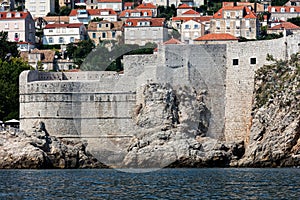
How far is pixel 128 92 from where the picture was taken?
187 ft

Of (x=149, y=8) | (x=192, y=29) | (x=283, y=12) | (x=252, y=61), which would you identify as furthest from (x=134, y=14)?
(x=252, y=61)

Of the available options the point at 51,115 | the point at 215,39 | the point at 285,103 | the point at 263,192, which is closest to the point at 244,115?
the point at 285,103

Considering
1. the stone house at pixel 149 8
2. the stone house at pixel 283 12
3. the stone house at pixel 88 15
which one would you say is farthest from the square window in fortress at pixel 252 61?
the stone house at pixel 88 15

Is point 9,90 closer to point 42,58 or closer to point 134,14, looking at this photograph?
point 42,58

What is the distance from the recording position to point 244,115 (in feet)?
188

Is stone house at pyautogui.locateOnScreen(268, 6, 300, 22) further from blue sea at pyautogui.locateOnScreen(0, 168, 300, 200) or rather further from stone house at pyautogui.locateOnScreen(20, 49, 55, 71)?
blue sea at pyautogui.locateOnScreen(0, 168, 300, 200)

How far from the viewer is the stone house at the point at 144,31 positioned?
309ft

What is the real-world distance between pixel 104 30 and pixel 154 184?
198 ft

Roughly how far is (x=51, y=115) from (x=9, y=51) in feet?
71.7

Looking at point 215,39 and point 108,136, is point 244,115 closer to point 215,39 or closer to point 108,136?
point 108,136

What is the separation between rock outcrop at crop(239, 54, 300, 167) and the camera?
174 feet

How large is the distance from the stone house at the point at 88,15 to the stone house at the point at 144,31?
32.7 feet

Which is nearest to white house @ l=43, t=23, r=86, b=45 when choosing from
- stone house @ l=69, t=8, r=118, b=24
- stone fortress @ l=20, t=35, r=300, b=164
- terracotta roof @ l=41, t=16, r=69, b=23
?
stone house @ l=69, t=8, r=118, b=24

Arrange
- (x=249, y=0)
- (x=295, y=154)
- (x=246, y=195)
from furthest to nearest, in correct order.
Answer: (x=249, y=0)
(x=295, y=154)
(x=246, y=195)
